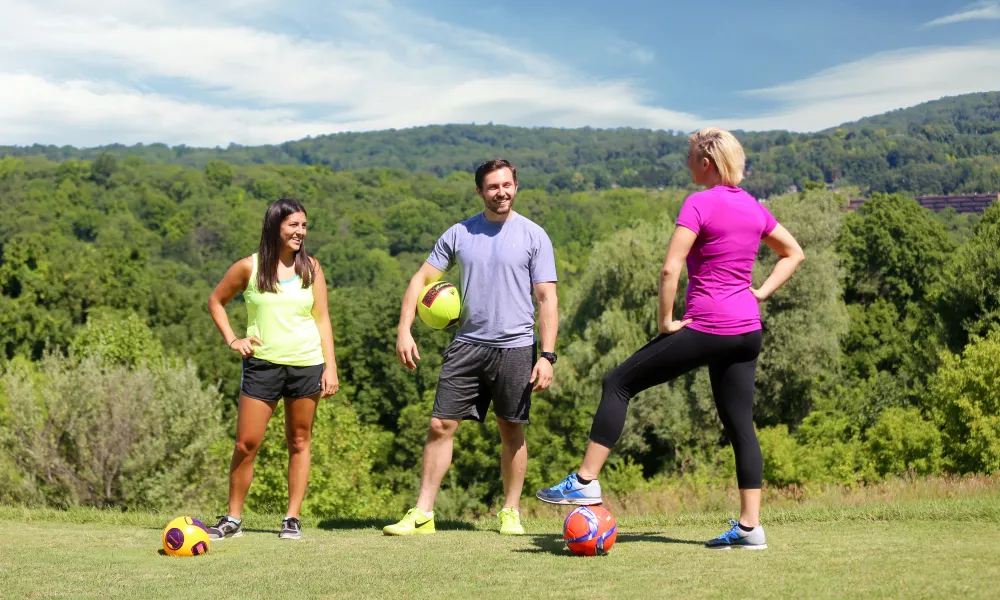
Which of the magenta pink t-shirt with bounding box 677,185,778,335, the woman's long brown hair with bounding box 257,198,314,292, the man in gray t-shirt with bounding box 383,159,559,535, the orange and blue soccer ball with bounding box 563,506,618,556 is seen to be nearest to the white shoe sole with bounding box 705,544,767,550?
the orange and blue soccer ball with bounding box 563,506,618,556

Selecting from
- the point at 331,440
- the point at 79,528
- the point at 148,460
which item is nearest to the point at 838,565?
the point at 79,528

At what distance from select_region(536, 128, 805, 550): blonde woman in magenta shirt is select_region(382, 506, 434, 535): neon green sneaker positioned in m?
1.56

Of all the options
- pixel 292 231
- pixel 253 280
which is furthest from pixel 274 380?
pixel 292 231

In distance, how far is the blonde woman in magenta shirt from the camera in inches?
226

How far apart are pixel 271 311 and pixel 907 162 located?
96.4 metres

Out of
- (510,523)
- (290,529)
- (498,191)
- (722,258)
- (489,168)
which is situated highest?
(489,168)

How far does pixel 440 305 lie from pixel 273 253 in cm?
125

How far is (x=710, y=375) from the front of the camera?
581cm

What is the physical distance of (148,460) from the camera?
26.6m

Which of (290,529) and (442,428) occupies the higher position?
(442,428)

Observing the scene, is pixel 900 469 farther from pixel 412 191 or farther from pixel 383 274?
pixel 412 191

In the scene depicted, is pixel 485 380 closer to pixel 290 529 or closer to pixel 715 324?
pixel 290 529

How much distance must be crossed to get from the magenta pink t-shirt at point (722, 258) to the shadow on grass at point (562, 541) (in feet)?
4.83

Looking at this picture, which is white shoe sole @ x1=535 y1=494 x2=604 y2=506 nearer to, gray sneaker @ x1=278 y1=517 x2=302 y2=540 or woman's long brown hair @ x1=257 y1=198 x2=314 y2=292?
gray sneaker @ x1=278 y1=517 x2=302 y2=540
